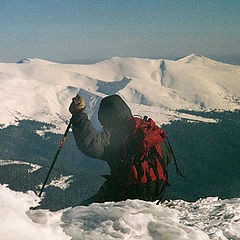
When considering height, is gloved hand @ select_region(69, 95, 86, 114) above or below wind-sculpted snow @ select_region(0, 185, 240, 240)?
above

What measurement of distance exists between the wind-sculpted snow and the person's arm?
45.4 inches

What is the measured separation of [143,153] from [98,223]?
205 cm

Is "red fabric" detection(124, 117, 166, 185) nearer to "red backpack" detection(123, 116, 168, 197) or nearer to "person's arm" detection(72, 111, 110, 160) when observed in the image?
"red backpack" detection(123, 116, 168, 197)

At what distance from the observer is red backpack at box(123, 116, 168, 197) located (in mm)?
5809

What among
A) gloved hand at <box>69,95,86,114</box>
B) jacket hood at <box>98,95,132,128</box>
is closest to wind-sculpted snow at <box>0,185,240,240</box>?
jacket hood at <box>98,95,132,128</box>

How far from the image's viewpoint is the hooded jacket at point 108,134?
5.45 metres

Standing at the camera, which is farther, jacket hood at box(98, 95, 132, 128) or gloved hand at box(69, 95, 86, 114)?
jacket hood at box(98, 95, 132, 128)

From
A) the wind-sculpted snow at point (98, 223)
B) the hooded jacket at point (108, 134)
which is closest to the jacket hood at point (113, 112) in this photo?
the hooded jacket at point (108, 134)

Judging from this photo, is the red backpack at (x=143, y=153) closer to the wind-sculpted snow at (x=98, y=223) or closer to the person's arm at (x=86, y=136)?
the person's arm at (x=86, y=136)

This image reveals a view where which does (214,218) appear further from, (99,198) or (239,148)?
(239,148)

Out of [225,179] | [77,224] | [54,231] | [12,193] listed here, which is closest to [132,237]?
[77,224]

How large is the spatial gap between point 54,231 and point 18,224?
21.7 inches

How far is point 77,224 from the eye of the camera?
414 centimetres

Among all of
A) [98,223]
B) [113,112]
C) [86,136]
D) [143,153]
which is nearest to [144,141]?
[143,153]
